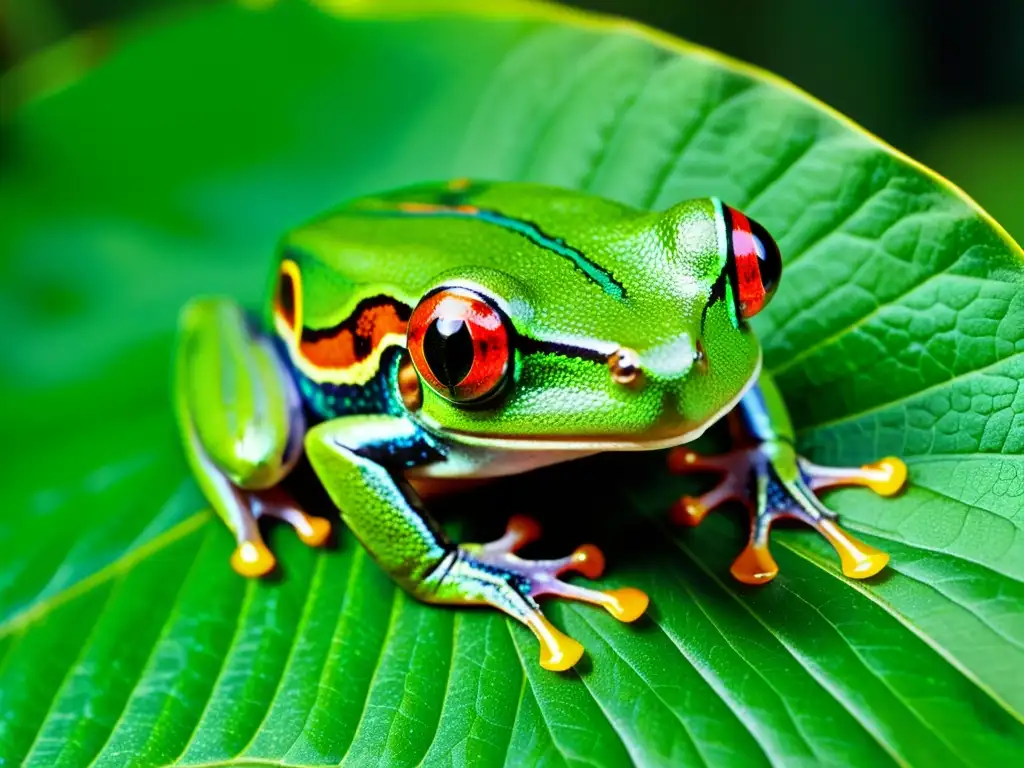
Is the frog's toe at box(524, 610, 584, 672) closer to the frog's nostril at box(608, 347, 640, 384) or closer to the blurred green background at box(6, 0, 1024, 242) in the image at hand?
the frog's nostril at box(608, 347, 640, 384)

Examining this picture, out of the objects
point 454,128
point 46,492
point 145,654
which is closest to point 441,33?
point 454,128

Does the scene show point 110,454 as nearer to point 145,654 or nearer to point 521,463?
point 145,654

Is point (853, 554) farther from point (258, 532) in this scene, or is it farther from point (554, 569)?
point (258, 532)

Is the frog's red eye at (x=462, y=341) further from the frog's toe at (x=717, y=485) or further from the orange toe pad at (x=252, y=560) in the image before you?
the orange toe pad at (x=252, y=560)

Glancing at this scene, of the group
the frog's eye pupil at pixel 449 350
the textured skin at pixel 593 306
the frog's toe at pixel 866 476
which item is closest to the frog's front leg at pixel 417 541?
the textured skin at pixel 593 306

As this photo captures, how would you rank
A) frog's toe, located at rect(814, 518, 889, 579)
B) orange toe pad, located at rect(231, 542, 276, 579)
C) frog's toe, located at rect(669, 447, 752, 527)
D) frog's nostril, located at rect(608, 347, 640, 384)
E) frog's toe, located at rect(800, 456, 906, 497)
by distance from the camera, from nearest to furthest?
frog's nostril, located at rect(608, 347, 640, 384) < frog's toe, located at rect(814, 518, 889, 579) < frog's toe, located at rect(800, 456, 906, 497) < frog's toe, located at rect(669, 447, 752, 527) < orange toe pad, located at rect(231, 542, 276, 579)

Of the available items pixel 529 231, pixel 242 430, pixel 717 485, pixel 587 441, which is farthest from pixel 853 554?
pixel 242 430

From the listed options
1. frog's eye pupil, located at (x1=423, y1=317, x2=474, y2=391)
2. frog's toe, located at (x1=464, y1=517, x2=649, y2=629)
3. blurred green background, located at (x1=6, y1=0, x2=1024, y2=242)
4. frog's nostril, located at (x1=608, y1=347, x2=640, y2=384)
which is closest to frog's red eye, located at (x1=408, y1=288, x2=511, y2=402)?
frog's eye pupil, located at (x1=423, y1=317, x2=474, y2=391)
